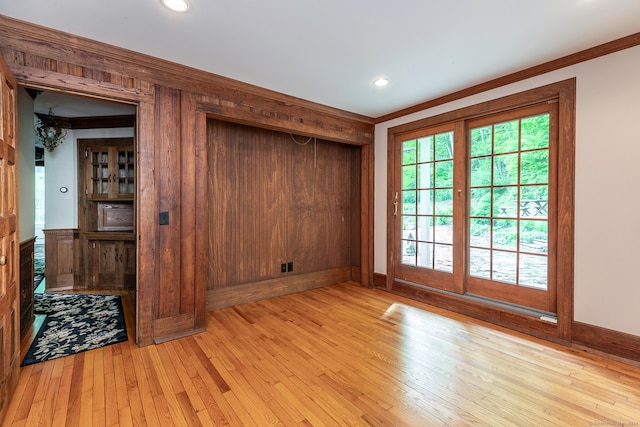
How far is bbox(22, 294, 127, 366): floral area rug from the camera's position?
250 cm

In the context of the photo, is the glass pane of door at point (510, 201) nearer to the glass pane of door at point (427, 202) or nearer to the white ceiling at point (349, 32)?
the glass pane of door at point (427, 202)

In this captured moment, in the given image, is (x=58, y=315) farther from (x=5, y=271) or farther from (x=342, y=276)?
(x=342, y=276)

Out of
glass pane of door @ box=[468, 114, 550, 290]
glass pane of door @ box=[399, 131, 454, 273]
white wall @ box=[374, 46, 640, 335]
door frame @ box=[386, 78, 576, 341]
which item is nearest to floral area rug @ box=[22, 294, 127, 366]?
glass pane of door @ box=[399, 131, 454, 273]

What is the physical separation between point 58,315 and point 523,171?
5.23 metres

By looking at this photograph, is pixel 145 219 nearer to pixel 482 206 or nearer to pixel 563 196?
pixel 482 206

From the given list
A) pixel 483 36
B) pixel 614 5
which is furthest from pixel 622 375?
pixel 483 36

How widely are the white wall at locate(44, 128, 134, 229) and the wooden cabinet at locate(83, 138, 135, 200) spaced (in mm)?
146

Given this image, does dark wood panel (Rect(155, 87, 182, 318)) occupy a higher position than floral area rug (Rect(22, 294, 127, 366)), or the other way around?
dark wood panel (Rect(155, 87, 182, 318))

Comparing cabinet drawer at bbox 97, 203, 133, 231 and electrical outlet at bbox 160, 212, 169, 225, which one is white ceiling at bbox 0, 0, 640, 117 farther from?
cabinet drawer at bbox 97, 203, 133, 231

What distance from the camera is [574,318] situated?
8.53ft

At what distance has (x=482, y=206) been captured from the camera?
11.0 ft

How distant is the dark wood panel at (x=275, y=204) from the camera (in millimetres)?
3551

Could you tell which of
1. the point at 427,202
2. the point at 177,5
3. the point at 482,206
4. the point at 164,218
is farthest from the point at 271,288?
the point at 177,5

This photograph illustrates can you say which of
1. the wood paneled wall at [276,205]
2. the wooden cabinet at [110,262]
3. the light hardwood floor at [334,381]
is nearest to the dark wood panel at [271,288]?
the wood paneled wall at [276,205]
